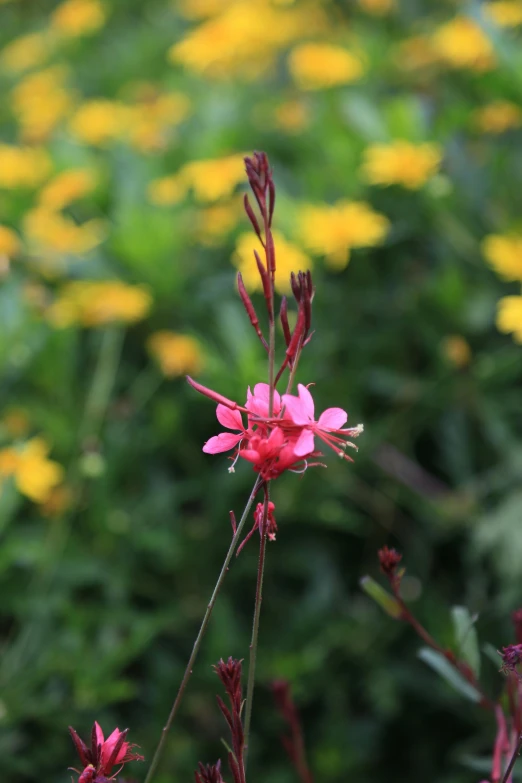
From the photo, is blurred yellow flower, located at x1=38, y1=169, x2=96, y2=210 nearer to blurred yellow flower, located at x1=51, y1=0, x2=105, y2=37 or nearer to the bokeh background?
the bokeh background

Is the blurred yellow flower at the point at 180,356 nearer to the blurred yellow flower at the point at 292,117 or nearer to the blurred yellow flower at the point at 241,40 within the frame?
the blurred yellow flower at the point at 292,117

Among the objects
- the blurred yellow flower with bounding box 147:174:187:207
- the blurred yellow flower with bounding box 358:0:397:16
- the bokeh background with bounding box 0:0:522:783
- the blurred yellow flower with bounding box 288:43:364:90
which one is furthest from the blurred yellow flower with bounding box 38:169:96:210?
the blurred yellow flower with bounding box 358:0:397:16

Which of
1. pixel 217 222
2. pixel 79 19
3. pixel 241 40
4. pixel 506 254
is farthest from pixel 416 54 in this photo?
pixel 79 19

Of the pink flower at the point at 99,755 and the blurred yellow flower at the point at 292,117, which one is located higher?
the pink flower at the point at 99,755

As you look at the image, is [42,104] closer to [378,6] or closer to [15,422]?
[378,6]

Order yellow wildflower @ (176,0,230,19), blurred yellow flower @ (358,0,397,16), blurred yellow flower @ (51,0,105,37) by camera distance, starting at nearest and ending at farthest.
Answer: blurred yellow flower @ (358,0,397,16)
yellow wildflower @ (176,0,230,19)
blurred yellow flower @ (51,0,105,37)

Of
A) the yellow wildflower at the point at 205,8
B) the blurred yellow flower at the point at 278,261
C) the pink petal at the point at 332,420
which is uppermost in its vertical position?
the pink petal at the point at 332,420

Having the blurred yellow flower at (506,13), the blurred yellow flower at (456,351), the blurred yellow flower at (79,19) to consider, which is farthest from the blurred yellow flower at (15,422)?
the blurred yellow flower at (79,19)

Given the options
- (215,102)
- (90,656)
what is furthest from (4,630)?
(215,102)
